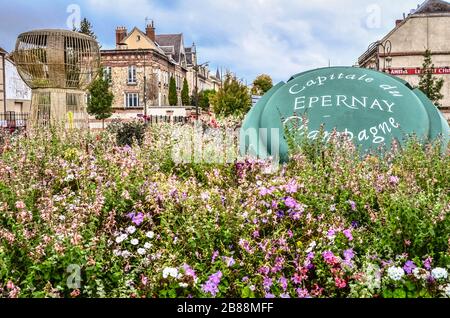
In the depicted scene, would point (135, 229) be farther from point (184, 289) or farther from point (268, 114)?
point (268, 114)

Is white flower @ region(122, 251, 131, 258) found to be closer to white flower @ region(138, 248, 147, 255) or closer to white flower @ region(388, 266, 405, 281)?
white flower @ region(138, 248, 147, 255)

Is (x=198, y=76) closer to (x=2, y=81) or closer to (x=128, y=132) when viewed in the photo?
(x=2, y=81)

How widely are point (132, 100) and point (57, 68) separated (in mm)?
41529

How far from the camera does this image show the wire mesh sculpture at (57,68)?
58.4 feet

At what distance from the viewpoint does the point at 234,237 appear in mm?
4191

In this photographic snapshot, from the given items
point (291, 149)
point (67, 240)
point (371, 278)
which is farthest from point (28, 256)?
point (291, 149)

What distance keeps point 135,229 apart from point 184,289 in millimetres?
1059

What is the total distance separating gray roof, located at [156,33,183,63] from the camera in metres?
74.2

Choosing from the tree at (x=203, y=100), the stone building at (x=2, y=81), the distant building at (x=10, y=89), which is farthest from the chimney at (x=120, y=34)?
the stone building at (x=2, y=81)

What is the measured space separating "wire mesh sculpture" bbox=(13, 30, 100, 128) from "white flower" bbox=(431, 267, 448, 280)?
15.5 m

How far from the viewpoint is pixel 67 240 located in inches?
144

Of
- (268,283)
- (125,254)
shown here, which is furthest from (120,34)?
(268,283)

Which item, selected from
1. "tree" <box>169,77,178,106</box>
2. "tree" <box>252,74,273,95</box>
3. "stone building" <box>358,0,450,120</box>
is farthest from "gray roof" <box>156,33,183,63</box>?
"stone building" <box>358,0,450,120</box>

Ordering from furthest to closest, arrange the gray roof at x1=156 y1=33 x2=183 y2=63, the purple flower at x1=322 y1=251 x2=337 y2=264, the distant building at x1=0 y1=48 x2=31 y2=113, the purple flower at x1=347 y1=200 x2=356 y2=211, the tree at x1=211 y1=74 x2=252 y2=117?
the gray roof at x1=156 y1=33 x2=183 y2=63 < the tree at x1=211 y1=74 x2=252 y2=117 < the distant building at x1=0 y1=48 x2=31 y2=113 < the purple flower at x1=347 y1=200 x2=356 y2=211 < the purple flower at x1=322 y1=251 x2=337 y2=264
